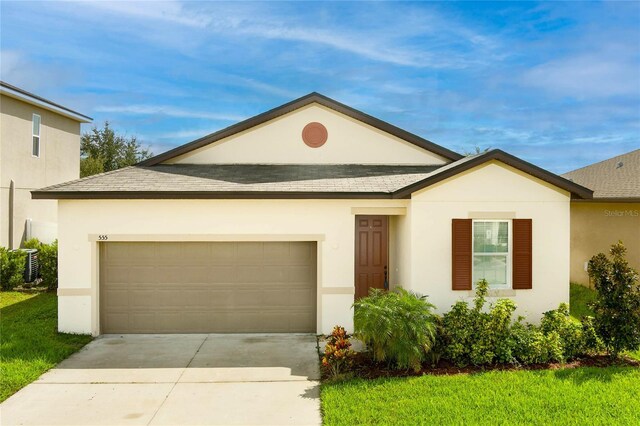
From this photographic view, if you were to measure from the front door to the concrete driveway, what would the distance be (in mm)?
2596

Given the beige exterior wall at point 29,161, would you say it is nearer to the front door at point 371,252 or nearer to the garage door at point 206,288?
the garage door at point 206,288

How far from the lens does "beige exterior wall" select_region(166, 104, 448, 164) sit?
12883 millimetres

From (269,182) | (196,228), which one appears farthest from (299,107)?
(196,228)

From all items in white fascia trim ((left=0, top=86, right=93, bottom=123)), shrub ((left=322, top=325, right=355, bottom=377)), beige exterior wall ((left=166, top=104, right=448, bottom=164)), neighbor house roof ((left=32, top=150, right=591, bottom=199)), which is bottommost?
shrub ((left=322, top=325, right=355, bottom=377))

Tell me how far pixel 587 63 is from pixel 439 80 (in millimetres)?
5713

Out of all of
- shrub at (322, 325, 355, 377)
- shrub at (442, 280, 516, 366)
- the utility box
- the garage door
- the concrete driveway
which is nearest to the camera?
the concrete driveway

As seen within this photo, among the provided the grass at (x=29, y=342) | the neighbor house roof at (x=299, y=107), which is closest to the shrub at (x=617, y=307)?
the neighbor house roof at (x=299, y=107)

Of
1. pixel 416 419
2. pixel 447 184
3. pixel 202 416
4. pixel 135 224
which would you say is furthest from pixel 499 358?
pixel 135 224

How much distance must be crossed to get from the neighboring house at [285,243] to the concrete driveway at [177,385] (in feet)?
2.72

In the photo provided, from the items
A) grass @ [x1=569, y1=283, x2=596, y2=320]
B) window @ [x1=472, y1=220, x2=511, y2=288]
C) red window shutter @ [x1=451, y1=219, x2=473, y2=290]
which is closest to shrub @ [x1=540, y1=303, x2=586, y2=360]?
window @ [x1=472, y1=220, x2=511, y2=288]

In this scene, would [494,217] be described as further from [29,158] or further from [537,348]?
[29,158]

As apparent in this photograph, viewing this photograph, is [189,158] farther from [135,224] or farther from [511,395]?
[511,395]

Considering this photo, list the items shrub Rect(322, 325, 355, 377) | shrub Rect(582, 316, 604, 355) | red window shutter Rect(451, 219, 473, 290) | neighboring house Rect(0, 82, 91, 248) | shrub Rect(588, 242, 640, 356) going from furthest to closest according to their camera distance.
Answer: neighboring house Rect(0, 82, 91, 248), red window shutter Rect(451, 219, 473, 290), shrub Rect(582, 316, 604, 355), shrub Rect(588, 242, 640, 356), shrub Rect(322, 325, 355, 377)

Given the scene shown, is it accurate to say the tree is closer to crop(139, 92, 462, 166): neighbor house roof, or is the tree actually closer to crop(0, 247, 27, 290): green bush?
crop(0, 247, 27, 290): green bush
